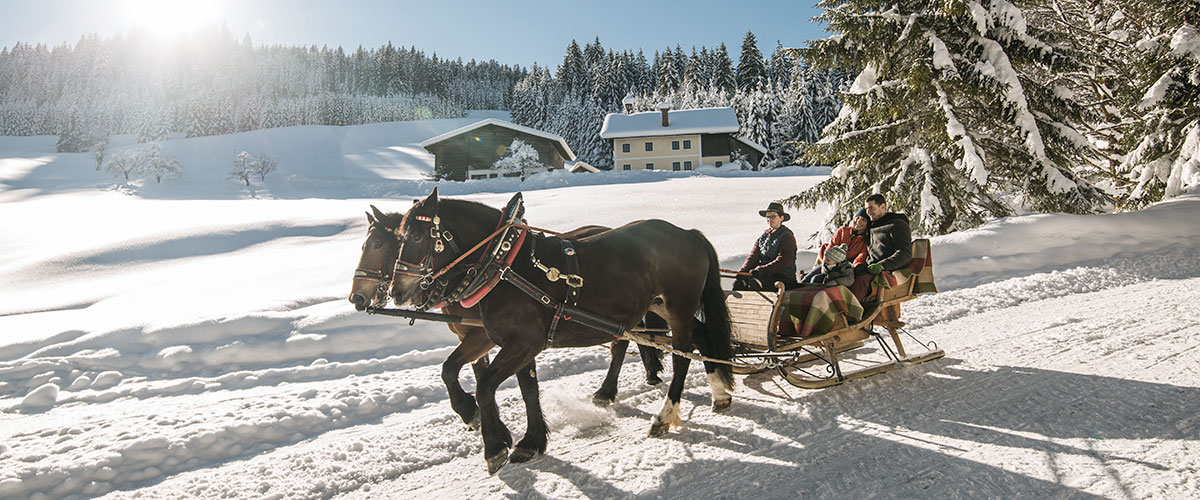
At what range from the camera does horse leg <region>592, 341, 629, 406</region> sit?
5715 mm

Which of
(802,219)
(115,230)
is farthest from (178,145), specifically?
(802,219)

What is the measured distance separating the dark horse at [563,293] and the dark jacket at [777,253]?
3.89ft

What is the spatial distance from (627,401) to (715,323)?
1071 mm

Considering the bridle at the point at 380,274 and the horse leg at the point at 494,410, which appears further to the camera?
the bridle at the point at 380,274

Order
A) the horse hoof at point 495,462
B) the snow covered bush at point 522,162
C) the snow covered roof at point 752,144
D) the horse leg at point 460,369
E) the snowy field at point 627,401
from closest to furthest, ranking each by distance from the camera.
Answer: the snowy field at point 627,401 < the horse hoof at point 495,462 < the horse leg at point 460,369 < the snow covered bush at point 522,162 < the snow covered roof at point 752,144

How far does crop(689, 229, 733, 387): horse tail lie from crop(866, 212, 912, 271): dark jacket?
5.15ft

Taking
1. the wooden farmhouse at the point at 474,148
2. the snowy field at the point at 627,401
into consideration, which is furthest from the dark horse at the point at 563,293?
the wooden farmhouse at the point at 474,148

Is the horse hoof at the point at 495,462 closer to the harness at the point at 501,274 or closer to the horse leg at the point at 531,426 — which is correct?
the horse leg at the point at 531,426

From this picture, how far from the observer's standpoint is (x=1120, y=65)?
49.6 ft

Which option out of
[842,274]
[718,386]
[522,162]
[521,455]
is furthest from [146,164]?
[842,274]

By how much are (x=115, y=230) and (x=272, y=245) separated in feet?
21.0

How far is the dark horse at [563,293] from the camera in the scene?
4.47 m

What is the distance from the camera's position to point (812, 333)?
18.7 feet

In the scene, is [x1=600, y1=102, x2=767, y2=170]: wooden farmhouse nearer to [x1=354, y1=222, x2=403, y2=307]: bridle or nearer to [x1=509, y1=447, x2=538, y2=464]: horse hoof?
[x1=354, y1=222, x2=403, y2=307]: bridle
